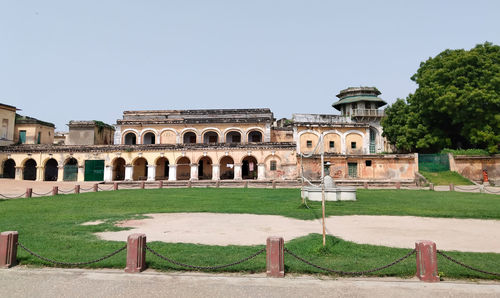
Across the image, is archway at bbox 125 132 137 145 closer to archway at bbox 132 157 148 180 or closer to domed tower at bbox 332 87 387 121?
archway at bbox 132 157 148 180

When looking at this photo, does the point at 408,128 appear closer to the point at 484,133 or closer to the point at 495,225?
the point at 484,133

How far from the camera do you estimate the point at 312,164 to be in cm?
3044

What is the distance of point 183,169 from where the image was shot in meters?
33.8

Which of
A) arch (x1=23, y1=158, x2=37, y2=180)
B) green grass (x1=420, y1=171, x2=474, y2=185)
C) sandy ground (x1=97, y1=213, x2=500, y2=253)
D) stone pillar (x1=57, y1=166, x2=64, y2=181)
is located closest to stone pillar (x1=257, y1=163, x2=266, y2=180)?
green grass (x1=420, y1=171, x2=474, y2=185)

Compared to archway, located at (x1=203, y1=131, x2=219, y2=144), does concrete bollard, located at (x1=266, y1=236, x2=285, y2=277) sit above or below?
below

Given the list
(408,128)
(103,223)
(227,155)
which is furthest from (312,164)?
(103,223)

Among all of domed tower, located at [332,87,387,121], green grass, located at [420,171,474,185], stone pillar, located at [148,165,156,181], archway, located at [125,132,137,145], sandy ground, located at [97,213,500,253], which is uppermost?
domed tower, located at [332,87,387,121]

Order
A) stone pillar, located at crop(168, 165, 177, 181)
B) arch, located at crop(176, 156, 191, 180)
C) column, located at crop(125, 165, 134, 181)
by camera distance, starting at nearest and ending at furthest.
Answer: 1. stone pillar, located at crop(168, 165, 177, 181)
2. column, located at crop(125, 165, 134, 181)
3. arch, located at crop(176, 156, 191, 180)

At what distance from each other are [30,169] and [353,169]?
116ft

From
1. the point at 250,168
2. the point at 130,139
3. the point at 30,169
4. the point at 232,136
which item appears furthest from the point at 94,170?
the point at 250,168

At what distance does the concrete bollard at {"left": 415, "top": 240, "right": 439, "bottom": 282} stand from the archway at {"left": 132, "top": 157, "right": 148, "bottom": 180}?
1234 inches

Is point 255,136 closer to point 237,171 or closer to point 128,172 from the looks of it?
point 237,171

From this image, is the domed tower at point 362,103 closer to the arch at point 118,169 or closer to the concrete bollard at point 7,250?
the arch at point 118,169

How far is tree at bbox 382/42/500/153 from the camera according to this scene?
26922 mm
